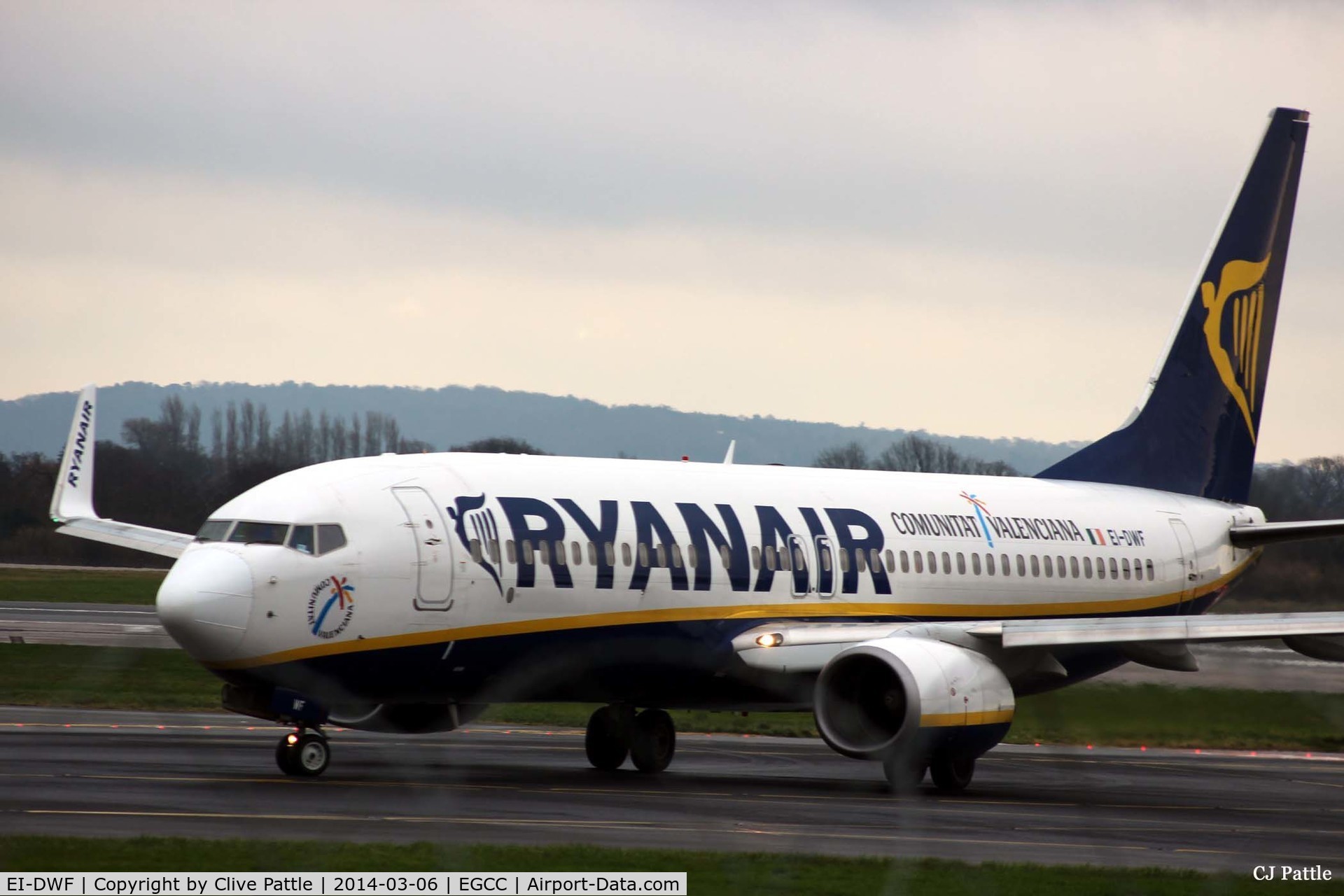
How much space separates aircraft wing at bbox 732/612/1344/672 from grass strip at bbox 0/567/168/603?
44.4 meters

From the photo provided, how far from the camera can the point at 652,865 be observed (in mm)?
16922

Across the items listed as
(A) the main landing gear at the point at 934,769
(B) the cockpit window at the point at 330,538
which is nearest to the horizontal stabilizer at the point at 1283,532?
(A) the main landing gear at the point at 934,769

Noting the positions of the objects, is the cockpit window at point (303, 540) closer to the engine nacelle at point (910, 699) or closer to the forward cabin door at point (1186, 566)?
the engine nacelle at point (910, 699)

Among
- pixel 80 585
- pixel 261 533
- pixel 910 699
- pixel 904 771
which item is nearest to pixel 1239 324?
pixel 904 771

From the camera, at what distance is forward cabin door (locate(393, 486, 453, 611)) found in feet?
79.4

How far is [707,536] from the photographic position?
2775 cm

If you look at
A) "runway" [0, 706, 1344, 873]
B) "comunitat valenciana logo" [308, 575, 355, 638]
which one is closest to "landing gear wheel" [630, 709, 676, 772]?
"runway" [0, 706, 1344, 873]

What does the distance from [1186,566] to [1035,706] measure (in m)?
8.96

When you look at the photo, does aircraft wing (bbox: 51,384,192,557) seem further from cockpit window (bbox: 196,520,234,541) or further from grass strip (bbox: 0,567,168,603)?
grass strip (bbox: 0,567,168,603)

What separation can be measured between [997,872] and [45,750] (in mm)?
15076

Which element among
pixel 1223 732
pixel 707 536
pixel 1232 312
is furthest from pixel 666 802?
pixel 1232 312

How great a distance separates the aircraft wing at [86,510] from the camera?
3288cm

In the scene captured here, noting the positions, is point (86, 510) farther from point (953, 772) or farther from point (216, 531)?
point (953, 772)

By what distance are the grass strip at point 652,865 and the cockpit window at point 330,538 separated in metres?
6.76
